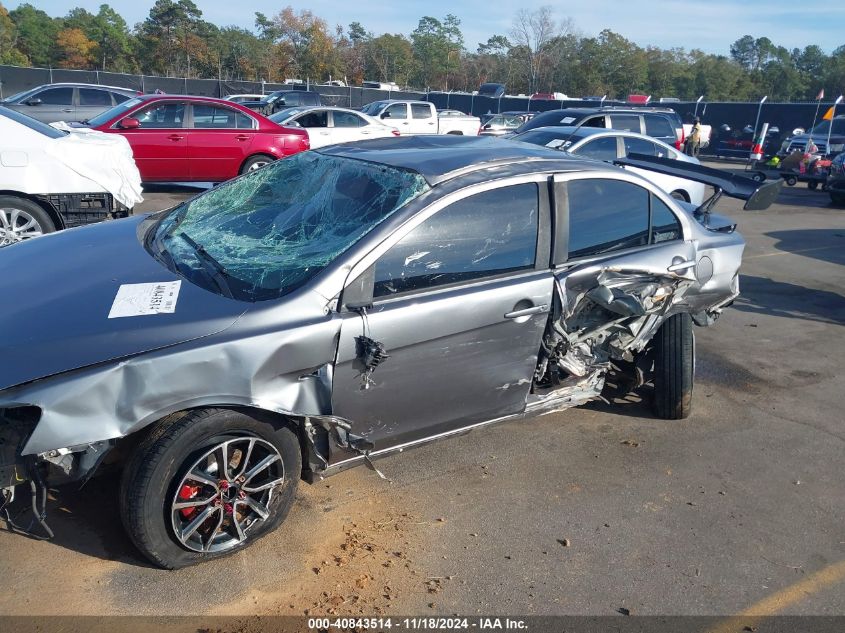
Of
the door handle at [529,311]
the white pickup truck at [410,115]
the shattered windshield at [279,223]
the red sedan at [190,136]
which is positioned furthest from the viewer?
the white pickup truck at [410,115]

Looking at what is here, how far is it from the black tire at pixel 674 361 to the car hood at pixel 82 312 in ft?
9.17

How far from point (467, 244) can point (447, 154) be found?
67 cm

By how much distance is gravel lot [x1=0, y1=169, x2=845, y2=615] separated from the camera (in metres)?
2.94

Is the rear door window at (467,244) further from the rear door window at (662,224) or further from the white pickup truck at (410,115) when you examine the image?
the white pickup truck at (410,115)

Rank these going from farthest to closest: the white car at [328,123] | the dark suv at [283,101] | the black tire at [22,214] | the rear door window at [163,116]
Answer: the dark suv at [283,101]
the white car at [328,123]
the rear door window at [163,116]
the black tire at [22,214]

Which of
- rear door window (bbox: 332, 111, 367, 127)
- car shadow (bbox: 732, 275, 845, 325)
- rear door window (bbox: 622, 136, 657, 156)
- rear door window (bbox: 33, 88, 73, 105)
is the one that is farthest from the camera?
rear door window (bbox: 33, 88, 73, 105)

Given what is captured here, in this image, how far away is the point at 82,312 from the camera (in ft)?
9.61

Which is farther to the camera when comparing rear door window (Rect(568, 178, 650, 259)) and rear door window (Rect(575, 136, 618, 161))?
rear door window (Rect(575, 136, 618, 161))

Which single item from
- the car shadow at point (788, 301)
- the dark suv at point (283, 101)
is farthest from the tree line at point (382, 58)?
the car shadow at point (788, 301)

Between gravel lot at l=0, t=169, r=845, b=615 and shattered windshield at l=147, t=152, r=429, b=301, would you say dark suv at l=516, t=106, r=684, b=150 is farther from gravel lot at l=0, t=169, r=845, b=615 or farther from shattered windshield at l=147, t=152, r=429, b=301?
shattered windshield at l=147, t=152, r=429, b=301

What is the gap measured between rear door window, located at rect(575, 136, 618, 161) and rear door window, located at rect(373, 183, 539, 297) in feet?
23.4

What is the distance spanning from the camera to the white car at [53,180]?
6.60 metres

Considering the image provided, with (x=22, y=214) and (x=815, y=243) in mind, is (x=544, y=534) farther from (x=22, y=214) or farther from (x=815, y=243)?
(x=815, y=243)

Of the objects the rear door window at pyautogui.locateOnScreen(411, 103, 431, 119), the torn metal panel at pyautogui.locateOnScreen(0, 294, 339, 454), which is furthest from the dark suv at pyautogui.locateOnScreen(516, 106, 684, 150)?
the torn metal panel at pyautogui.locateOnScreen(0, 294, 339, 454)
